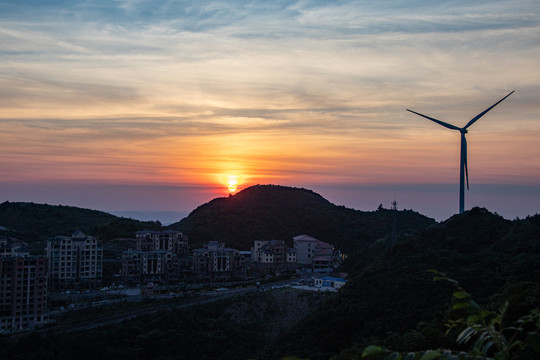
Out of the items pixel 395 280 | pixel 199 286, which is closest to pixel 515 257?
pixel 395 280

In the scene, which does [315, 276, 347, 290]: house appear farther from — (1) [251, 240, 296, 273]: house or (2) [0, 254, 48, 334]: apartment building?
(2) [0, 254, 48, 334]: apartment building

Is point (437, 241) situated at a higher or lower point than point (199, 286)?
higher

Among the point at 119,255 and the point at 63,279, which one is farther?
the point at 119,255

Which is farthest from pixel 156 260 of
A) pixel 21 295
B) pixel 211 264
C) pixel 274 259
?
pixel 21 295

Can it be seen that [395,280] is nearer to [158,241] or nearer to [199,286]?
[199,286]

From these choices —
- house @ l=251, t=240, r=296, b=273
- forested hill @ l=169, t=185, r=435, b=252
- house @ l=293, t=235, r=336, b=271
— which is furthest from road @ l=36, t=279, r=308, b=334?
forested hill @ l=169, t=185, r=435, b=252

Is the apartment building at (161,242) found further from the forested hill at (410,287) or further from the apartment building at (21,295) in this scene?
the forested hill at (410,287)
